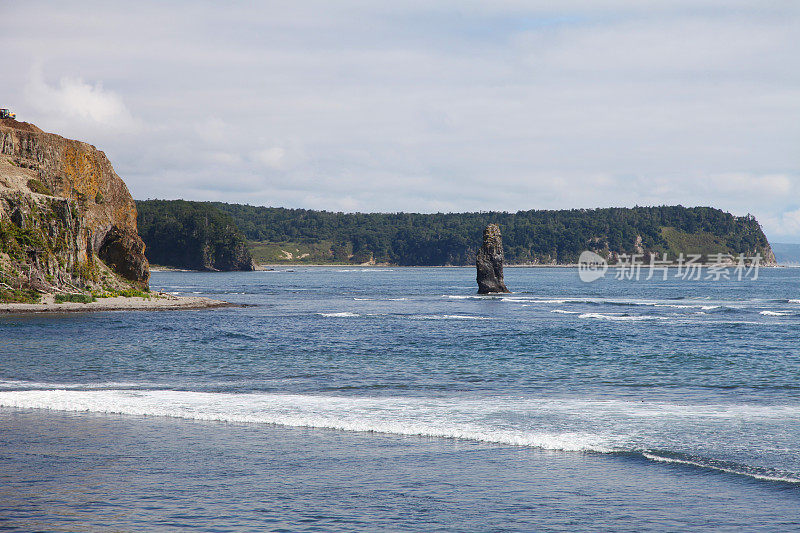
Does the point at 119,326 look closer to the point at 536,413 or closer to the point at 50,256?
the point at 50,256

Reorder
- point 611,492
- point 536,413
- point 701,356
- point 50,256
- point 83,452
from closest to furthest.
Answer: point 611,492 → point 83,452 → point 536,413 → point 701,356 → point 50,256

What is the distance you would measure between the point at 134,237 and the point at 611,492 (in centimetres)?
7995

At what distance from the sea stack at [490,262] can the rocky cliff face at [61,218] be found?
4213 cm

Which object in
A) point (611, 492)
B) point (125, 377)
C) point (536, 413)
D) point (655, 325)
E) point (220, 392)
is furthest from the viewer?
point (655, 325)

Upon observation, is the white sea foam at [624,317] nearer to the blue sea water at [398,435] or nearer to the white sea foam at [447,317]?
the white sea foam at [447,317]

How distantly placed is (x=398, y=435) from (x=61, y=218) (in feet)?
207

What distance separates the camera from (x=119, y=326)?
5134 centimetres

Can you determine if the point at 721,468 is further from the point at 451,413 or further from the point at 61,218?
the point at 61,218

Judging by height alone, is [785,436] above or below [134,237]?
below

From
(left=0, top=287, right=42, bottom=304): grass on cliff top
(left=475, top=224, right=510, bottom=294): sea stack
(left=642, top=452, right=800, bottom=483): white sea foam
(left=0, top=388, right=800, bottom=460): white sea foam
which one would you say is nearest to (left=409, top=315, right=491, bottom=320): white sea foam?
(left=475, top=224, right=510, bottom=294): sea stack

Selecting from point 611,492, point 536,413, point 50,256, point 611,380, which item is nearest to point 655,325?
point 611,380

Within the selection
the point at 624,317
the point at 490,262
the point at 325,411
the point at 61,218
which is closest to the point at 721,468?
the point at 325,411

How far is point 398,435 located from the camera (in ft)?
58.4

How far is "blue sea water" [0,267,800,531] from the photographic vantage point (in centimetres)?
1193
